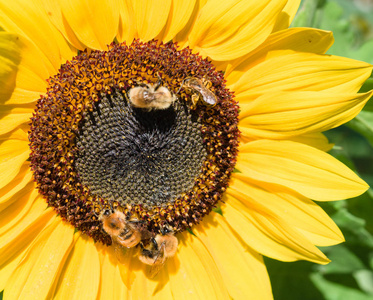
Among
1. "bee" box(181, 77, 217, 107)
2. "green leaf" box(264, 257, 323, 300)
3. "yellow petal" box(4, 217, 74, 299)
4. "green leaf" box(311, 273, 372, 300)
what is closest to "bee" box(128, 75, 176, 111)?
"bee" box(181, 77, 217, 107)

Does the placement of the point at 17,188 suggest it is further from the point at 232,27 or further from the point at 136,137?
the point at 232,27

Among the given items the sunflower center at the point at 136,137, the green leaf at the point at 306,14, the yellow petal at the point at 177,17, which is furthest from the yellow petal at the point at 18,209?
the green leaf at the point at 306,14

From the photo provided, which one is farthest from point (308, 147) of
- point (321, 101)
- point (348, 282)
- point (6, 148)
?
point (348, 282)

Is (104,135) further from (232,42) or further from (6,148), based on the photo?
(232,42)

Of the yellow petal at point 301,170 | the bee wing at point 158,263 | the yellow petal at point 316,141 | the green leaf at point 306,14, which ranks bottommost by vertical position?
the bee wing at point 158,263

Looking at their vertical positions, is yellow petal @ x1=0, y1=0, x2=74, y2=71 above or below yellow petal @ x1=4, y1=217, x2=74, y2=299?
above

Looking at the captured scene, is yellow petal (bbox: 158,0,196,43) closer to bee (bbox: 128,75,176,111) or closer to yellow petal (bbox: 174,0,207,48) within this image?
yellow petal (bbox: 174,0,207,48)

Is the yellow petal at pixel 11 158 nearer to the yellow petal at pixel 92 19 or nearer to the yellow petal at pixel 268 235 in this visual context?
the yellow petal at pixel 92 19
